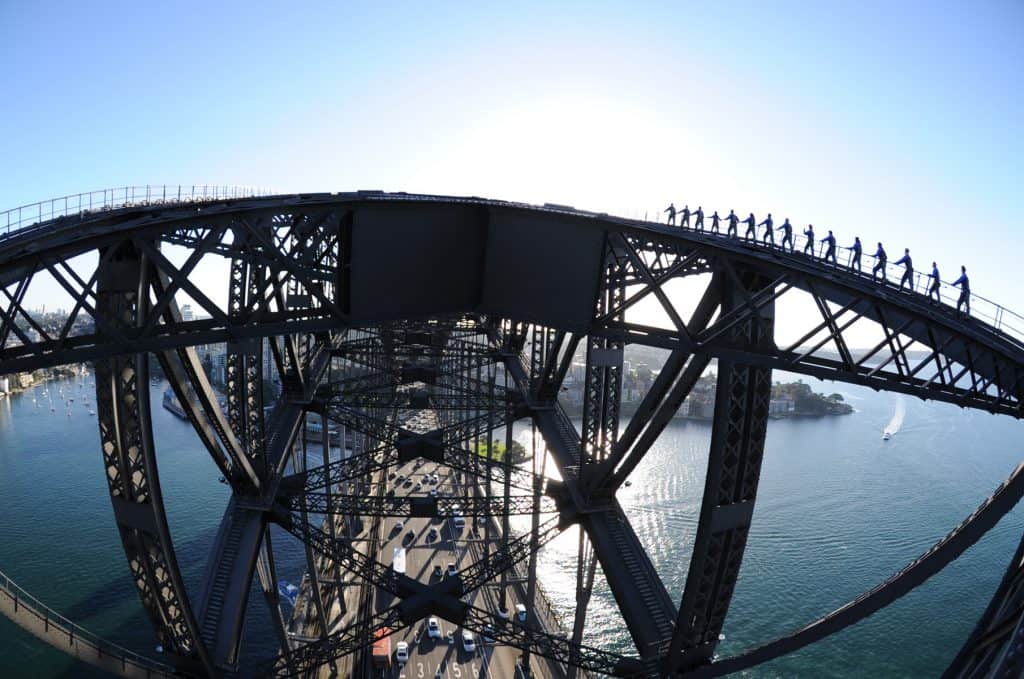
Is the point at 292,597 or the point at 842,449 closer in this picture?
the point at 292,597

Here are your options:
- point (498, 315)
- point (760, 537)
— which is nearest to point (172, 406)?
point (760, 537)

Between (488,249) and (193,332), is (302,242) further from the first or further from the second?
(488,249)

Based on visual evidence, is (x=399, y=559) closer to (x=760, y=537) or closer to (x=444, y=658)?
(x=444, y=658)

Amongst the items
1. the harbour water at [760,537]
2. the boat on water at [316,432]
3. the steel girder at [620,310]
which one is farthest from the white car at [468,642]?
the boat on water at [316,432]

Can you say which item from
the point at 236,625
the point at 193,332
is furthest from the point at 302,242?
the point at 236,625

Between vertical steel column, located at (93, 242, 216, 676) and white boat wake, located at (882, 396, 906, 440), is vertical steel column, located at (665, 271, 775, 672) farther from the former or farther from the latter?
white boat wake, located at (882, 396, 906, 440)
